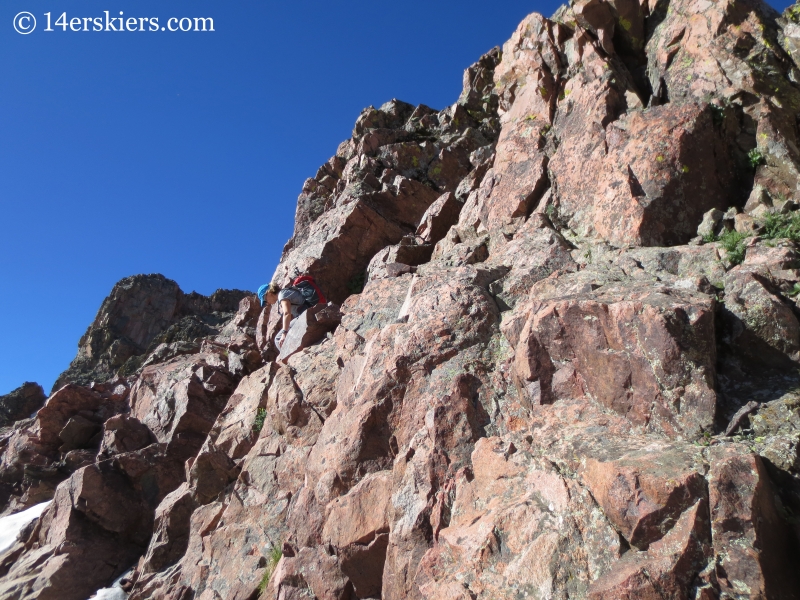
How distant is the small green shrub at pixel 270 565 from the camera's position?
395 inches

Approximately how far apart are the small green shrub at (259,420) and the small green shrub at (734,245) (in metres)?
10.6

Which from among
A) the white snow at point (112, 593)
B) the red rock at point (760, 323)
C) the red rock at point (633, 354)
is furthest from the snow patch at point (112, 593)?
the red rock at point (760, 323)

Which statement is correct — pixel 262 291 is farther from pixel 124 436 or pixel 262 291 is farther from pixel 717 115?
pixel 717 115

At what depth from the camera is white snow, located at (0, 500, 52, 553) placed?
1585 centimetres

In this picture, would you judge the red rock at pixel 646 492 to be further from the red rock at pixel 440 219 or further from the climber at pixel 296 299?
the climber at pixel 296 299

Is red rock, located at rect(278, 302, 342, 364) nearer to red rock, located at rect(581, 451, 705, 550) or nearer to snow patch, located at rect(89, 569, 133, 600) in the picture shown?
snow patch, located at rect(89, 569, 133, 600)

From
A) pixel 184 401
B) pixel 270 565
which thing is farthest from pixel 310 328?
pixel 270 565

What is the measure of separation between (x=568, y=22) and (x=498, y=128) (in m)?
8.20

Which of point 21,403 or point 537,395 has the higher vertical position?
point 21,403

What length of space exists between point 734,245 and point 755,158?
3326 millimetres

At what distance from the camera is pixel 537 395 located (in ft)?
27.6

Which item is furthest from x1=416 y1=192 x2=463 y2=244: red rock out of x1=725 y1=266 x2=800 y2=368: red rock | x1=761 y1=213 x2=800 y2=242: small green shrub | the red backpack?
x1=725 y1=266 x2=800 y2=368: red rock

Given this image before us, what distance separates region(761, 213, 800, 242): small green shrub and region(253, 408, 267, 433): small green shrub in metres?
11.3

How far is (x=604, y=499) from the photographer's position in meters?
6.28
